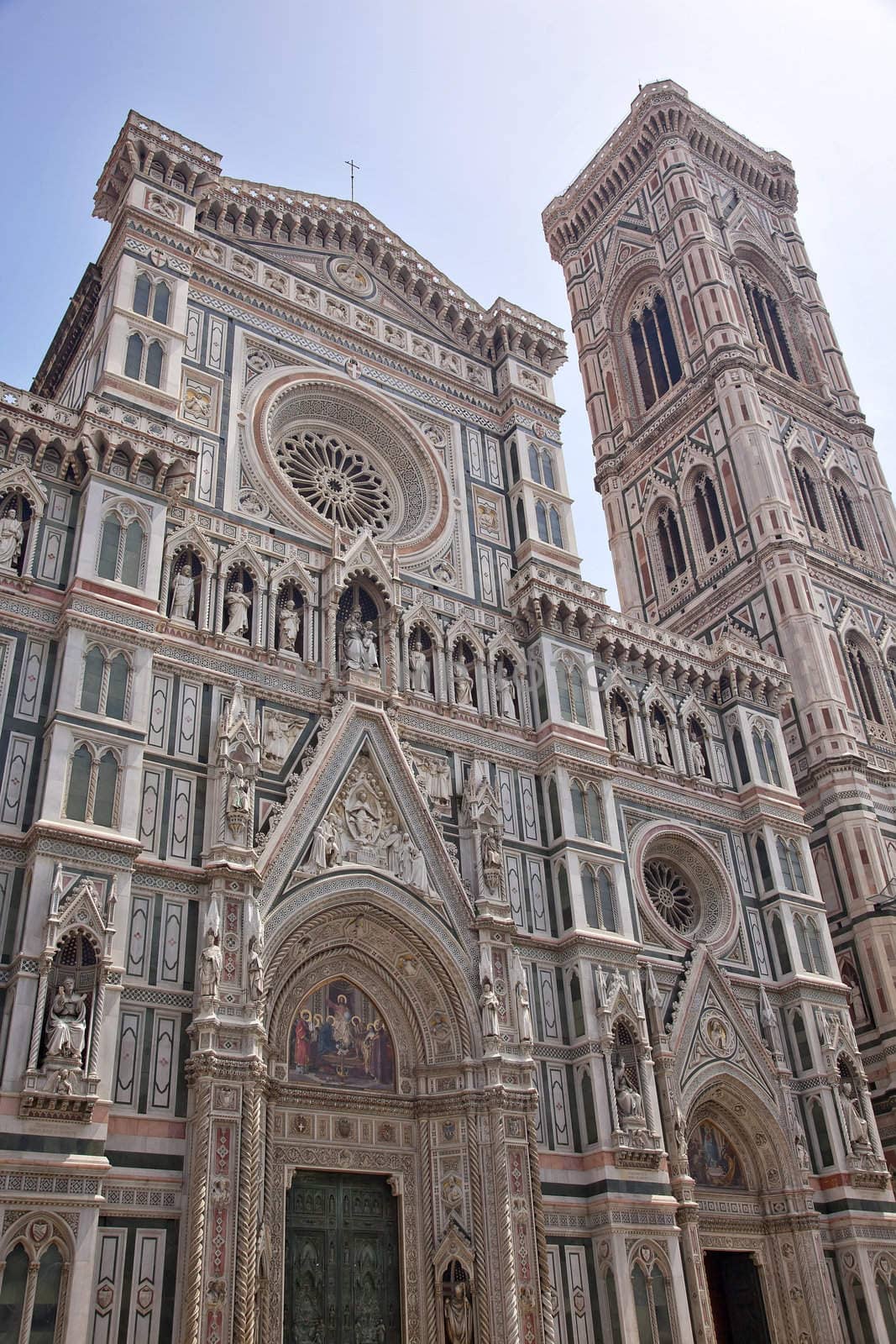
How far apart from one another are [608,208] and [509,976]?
31912 millimetres

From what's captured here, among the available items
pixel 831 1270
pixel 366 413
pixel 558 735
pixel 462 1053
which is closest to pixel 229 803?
pixel 462 1053

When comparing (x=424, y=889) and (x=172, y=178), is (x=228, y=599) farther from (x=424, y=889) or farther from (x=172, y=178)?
(x=172, y=178)

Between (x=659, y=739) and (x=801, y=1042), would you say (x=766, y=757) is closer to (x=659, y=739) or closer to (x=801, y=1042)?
(x=659, y=739)

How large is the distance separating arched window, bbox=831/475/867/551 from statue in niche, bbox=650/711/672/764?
482 inches

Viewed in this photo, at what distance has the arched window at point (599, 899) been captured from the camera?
19.0 meters

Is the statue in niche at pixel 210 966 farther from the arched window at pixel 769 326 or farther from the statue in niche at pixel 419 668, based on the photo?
the arched window at pixel 769 326

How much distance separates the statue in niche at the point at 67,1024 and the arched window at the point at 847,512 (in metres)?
25.1

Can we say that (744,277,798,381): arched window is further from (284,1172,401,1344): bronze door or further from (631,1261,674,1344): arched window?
(284,1172,401,1344): bronze door

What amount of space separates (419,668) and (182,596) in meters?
4.22

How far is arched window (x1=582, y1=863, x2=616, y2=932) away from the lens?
62.4 ft

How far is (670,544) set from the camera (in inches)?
1351

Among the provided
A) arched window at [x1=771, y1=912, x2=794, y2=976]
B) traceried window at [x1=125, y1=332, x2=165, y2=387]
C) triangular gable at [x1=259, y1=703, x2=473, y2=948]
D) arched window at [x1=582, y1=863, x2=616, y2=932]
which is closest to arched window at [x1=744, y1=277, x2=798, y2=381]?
arched window at [x1=771, y1=912, x2=794, y2=976]

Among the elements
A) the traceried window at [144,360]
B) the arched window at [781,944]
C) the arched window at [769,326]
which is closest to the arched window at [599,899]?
the arched window at [781,944]

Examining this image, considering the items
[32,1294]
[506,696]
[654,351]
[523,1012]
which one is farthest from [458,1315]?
[654,351]
